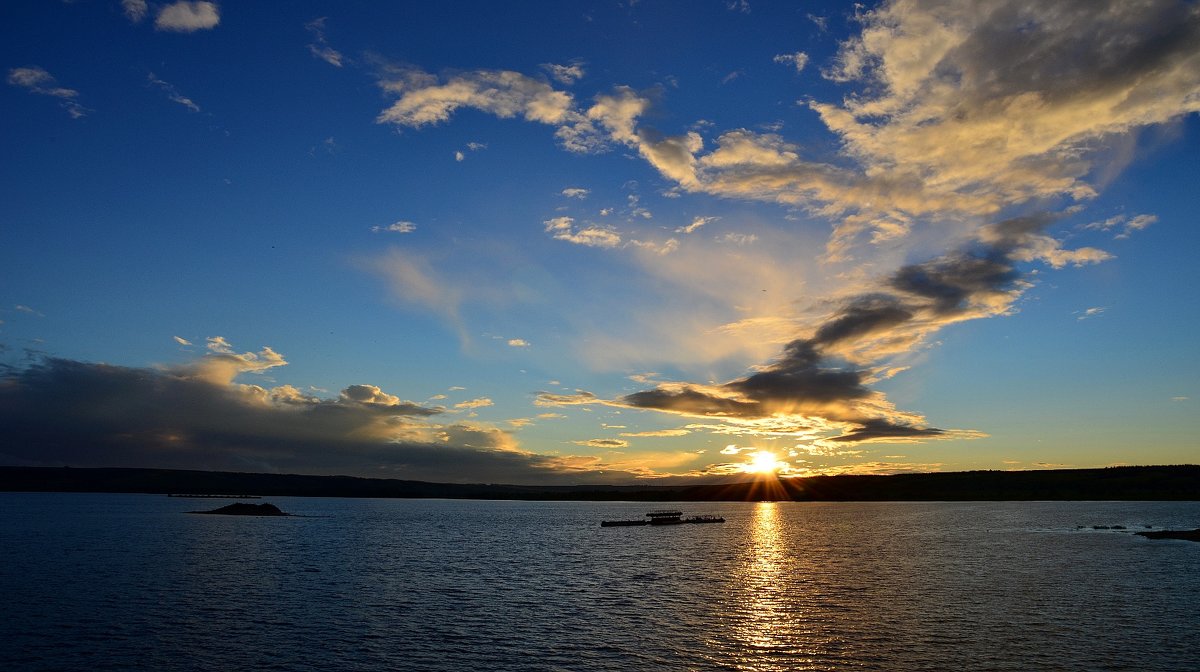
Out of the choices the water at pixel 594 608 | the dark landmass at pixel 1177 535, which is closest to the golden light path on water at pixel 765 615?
the water at pixel 594 608

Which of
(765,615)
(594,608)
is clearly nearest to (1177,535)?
(765,615)

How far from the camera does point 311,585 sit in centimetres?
7162

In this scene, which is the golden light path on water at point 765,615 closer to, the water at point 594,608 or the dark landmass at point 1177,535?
the water at point 594,608

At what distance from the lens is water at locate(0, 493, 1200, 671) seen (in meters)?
42.2

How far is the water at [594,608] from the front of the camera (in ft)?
138

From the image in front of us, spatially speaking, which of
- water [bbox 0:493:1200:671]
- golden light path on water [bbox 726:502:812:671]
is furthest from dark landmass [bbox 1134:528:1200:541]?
golden light path on water [bbox 726:502:812:671]

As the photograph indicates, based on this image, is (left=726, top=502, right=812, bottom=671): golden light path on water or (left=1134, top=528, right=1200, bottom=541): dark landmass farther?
(left=1134, top=528, right=1200, bottom=541): dark landmass

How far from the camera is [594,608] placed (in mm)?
59281

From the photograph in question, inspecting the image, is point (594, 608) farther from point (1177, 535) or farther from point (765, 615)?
point (1177, 535)

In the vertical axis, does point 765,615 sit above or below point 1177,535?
below

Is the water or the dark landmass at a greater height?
the dark landmass

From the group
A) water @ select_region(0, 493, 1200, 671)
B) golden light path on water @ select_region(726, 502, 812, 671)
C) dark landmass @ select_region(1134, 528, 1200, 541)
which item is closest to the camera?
water @ select_region(0, 493, 1200, 671)

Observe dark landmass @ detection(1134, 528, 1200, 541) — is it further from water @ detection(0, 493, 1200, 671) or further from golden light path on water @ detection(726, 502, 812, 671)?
golden light path on water @ detection(726, 502, 812, 671)

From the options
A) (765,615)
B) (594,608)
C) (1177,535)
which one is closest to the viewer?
(765,615)
